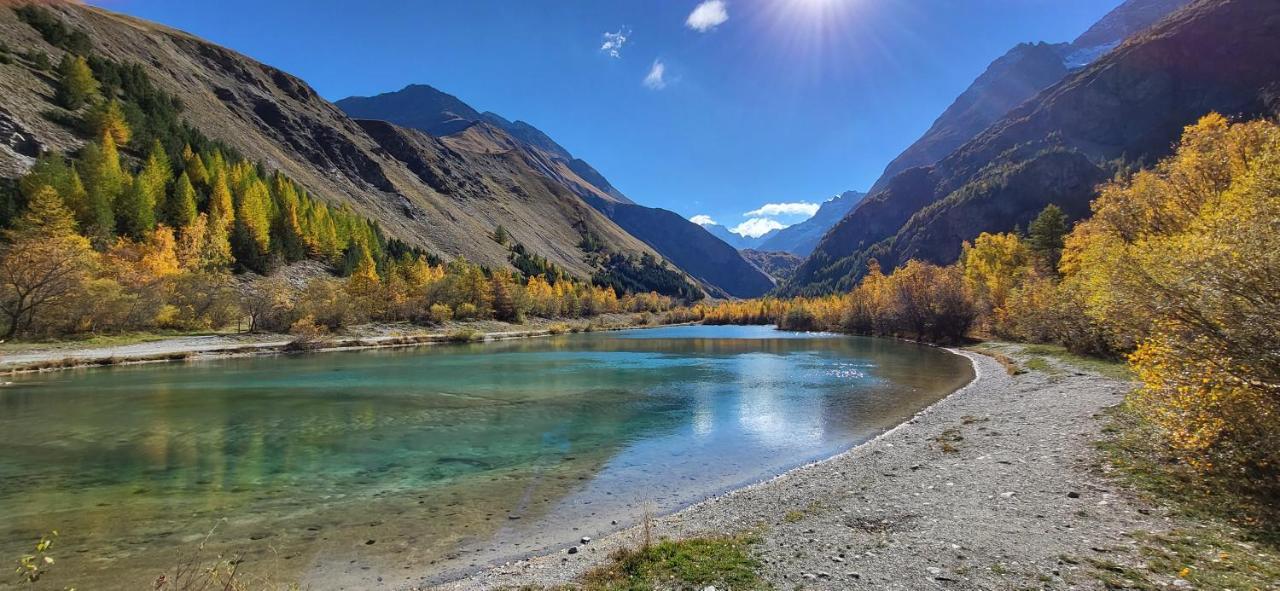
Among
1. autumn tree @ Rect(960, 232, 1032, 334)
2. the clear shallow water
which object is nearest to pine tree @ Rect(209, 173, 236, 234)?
the clear shallow water

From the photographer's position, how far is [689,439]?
24.9 metres

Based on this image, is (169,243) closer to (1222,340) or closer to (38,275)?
(38,275)

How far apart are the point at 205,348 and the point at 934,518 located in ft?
252

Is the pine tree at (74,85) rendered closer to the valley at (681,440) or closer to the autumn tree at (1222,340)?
the valley at (681,440)

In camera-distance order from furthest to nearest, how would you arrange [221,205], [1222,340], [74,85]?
[74,85], [221,205], [1222,340]

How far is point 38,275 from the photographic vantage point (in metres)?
50.7

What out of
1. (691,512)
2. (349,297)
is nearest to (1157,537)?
(691,512)

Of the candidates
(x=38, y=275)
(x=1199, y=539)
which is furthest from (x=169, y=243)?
(x=1199, y=539)

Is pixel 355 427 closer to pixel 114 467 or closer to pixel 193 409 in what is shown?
pixel 114 467

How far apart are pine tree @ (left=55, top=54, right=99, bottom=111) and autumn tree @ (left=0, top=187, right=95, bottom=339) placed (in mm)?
74940

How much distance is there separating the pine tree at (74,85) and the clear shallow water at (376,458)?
331 feet

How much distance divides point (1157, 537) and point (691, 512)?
31.2 feet

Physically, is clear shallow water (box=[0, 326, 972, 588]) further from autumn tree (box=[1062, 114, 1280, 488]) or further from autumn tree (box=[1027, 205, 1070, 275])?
autumn tree (box=[1027, 205, 1070, 275])

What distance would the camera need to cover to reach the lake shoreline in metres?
46.8
